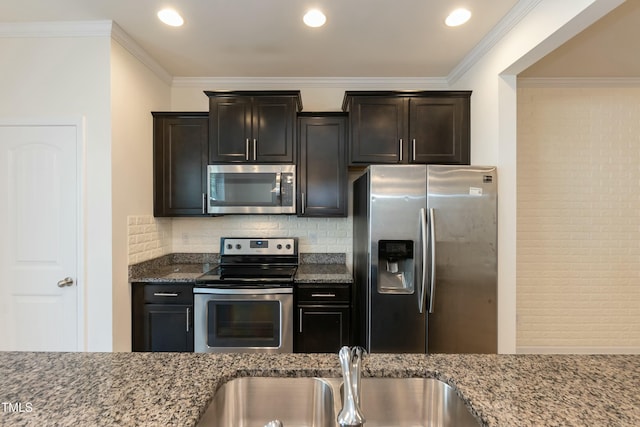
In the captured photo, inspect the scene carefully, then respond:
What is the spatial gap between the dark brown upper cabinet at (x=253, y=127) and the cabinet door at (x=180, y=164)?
176 mm

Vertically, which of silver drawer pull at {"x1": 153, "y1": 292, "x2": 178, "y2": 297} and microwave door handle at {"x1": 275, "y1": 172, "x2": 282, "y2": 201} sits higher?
microwave door handle at {"x1": 275, "y1": 172, "x2": 282, "y2": 201}

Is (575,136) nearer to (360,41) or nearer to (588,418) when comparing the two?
(360,41)

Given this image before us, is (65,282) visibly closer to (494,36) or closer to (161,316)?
(161,316)

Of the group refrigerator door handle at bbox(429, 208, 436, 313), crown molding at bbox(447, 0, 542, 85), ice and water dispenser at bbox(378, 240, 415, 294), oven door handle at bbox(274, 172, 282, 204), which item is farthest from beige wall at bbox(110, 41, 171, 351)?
crown molding at bbox(447, 0, 542, 85)

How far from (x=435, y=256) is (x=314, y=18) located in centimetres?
179

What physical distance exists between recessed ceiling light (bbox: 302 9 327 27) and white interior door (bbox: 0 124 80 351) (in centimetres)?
179

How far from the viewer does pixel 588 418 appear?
704 mm

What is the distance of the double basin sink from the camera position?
0.92 m

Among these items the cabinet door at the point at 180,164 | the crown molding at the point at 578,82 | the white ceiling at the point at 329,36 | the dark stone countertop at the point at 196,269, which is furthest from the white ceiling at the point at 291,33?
the dark stone countertop at the point at 196,269

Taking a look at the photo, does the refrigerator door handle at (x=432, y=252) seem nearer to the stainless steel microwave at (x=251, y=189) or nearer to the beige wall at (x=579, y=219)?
the stainless steel microwave at (x=251, y=189)

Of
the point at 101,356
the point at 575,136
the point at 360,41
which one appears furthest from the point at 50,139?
the point at 575,136

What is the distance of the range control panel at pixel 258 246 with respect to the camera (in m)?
2.99

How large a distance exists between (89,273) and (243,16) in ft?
6.80

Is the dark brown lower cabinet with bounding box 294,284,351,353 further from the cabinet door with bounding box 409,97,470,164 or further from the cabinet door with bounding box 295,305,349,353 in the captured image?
the cabinet door with bounding box 409,97,470,164
